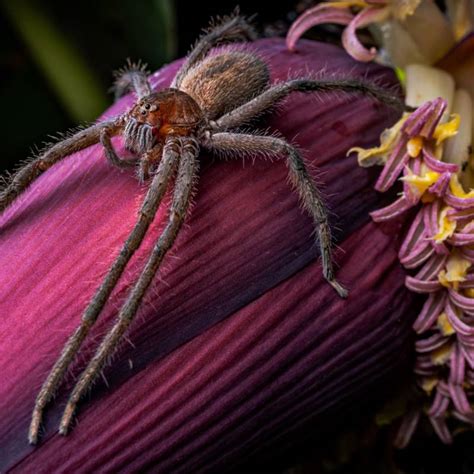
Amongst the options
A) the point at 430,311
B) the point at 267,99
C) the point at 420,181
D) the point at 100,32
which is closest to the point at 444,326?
the point at 430,311

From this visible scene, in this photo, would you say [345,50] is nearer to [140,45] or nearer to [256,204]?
[256,204]

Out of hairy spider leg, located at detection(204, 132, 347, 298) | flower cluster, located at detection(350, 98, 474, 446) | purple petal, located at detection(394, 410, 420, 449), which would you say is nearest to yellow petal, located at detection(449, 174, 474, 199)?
flower cluster, located at detection(350, 98, 474, 446)

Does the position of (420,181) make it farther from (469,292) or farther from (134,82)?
(134,82)

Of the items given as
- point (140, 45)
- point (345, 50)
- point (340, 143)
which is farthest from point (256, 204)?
point (140, 45)

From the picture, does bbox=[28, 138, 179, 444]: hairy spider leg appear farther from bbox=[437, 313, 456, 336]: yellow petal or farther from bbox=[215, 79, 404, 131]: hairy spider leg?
bbox=[437, 313, 456, 336]: yellow petal

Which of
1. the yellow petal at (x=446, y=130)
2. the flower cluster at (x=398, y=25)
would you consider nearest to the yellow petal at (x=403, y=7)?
the flower cluster at (x=398, y=25)
